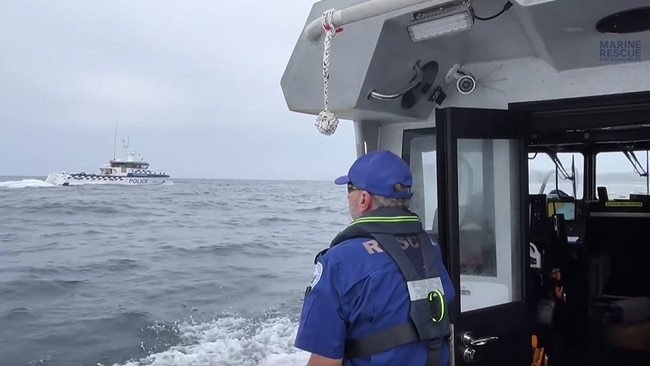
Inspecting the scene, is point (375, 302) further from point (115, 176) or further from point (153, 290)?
point (115, 176)

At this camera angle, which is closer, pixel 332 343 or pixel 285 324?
pixel 332 343

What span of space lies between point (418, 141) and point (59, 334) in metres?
7.82

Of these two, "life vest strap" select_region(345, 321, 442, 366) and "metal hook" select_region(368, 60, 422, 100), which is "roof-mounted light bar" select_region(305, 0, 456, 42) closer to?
"metal hook" select_region(368, 60, 422, 100)

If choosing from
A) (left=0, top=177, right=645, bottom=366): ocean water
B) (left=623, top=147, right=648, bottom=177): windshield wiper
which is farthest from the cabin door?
(left=623, top=147, right=648, bottom=177): windshield wiper

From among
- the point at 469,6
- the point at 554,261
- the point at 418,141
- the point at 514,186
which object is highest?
the point at 469,6

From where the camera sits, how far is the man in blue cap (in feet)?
6.05

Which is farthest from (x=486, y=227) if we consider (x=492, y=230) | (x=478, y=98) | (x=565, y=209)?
(x=565, y=209)

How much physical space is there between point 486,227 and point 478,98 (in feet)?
2.50

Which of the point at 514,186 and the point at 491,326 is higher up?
the point at 514,186

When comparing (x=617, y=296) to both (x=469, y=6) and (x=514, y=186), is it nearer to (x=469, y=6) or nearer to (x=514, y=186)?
(x=514, y=186)

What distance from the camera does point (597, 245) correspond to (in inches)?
217

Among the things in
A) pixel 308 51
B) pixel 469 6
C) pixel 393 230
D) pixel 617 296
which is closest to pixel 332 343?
pixel 393 230

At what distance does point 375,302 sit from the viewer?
1.84m

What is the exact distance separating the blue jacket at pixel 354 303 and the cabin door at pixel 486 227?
3.61ft
